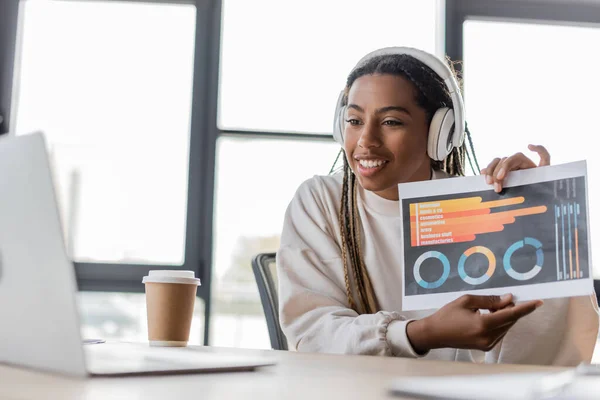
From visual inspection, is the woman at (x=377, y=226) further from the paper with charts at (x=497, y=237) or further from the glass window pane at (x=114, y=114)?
the glass window pane at (x=114, y=114)

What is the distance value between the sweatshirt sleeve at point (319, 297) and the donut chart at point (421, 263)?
7 cm

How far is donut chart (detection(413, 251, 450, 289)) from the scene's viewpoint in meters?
1.03

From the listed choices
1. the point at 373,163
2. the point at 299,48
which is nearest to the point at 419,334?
the point at 373,163

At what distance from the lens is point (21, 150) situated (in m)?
0.52

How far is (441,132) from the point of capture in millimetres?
1401

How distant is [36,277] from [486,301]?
2.25ft

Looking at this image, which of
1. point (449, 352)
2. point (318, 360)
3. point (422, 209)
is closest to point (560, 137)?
point (449, 352)

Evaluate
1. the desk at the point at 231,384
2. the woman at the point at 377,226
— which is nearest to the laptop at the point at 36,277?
the desk at the point at 231,384

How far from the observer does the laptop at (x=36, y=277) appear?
19.7 inches

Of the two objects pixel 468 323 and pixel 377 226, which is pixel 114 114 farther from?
pixel 468 323

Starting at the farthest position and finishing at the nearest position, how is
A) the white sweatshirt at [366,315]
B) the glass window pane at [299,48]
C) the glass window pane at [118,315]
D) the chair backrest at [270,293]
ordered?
1. the glass window pane at [299,48]
2. the glass window pane at [118,315]
3. the chair backrest at [270,293]
4. the white sweatshirt at [366,315]

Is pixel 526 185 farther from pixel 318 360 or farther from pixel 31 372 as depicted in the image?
pixel 31 372

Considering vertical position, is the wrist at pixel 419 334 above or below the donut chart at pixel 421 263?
below

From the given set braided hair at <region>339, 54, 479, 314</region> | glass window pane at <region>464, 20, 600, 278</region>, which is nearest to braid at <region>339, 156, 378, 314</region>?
braided hair at <region>339, 54, 479, 314</region>
